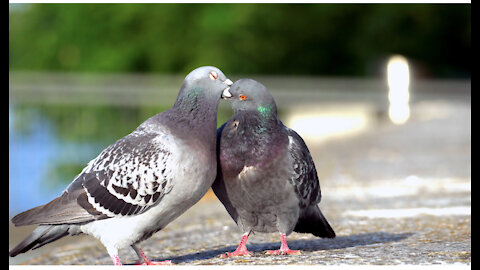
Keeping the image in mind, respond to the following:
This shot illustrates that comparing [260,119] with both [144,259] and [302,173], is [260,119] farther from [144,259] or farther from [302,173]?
[144,259]

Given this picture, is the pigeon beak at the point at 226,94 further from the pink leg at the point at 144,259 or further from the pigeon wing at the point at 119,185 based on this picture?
the pink leg at the point at 144,259

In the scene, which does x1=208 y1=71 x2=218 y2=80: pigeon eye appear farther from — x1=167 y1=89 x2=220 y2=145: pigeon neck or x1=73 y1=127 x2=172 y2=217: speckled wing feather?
→ x1=73 y1=127 x2=172 y2=217: speckled wing feather

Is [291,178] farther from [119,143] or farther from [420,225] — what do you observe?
[420,225]

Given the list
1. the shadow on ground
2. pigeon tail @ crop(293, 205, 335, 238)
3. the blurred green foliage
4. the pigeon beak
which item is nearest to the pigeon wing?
the pigeon beak

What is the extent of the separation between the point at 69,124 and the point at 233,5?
1001 centimetres

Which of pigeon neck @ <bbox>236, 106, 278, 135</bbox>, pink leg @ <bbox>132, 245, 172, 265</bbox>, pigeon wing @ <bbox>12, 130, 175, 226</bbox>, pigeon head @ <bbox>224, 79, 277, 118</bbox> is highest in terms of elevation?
pigeon head @ <bbox>224, 79, 277, 118</bbox>

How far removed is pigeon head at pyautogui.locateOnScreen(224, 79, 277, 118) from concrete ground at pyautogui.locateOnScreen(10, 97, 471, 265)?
3.06ft

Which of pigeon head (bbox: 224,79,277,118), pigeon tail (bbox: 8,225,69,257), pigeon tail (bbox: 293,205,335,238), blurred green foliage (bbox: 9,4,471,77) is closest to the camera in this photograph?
pigeon head (bbox: 224,79,277,118)

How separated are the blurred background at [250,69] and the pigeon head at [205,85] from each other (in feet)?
26.9

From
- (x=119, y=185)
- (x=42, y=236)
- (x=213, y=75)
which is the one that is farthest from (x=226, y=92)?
(x=42, y=236)

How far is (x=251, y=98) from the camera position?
167 inches

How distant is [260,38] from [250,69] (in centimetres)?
151

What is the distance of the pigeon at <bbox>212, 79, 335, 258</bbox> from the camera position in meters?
4.27

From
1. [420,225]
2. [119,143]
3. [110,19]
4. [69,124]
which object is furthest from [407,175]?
[110,19]
